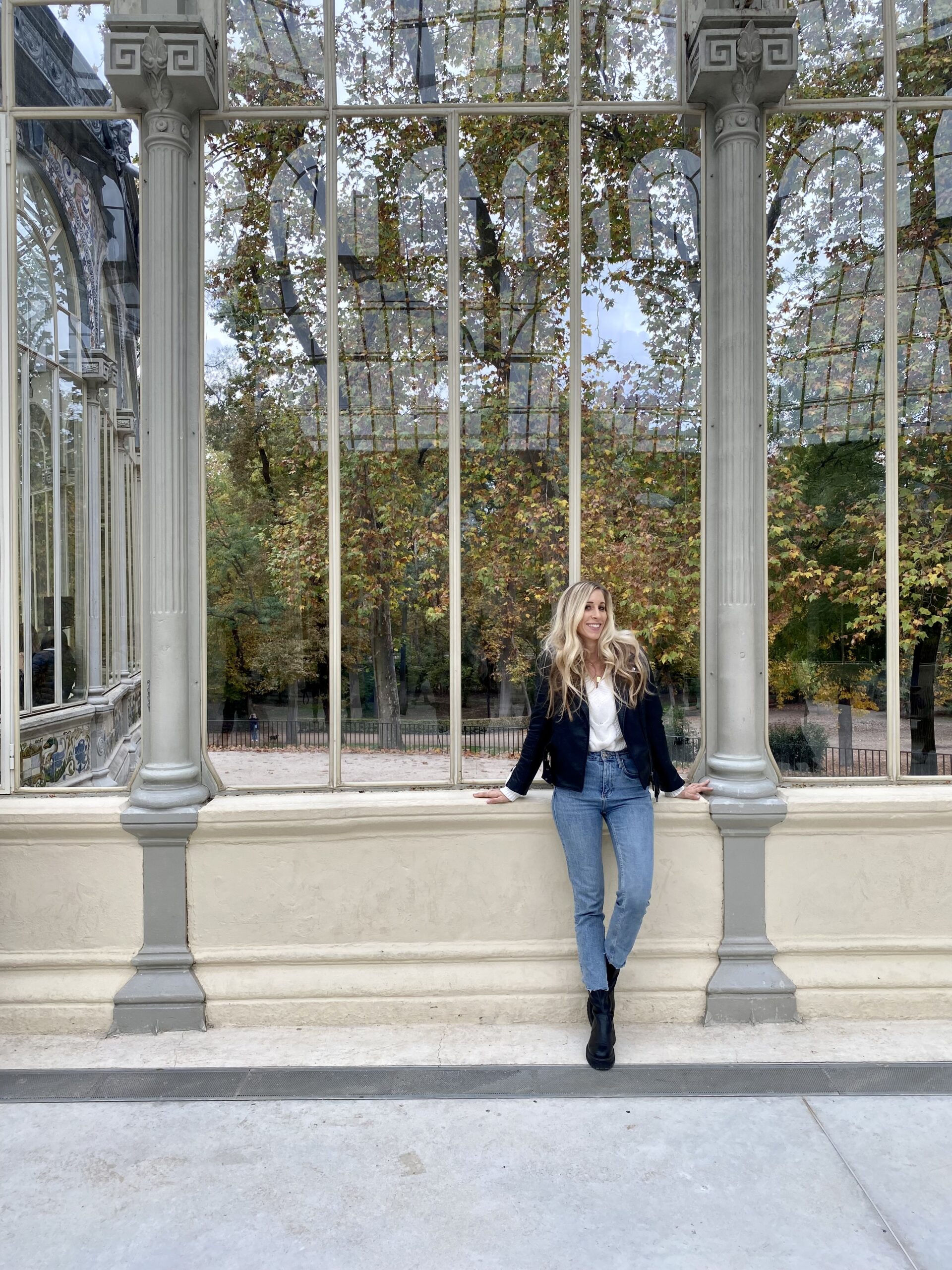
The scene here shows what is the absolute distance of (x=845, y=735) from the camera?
4234mm

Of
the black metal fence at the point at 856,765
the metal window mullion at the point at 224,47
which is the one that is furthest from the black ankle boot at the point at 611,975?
the metal window mullion at the point at 224,47

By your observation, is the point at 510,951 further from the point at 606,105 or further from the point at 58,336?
the point at 606,105

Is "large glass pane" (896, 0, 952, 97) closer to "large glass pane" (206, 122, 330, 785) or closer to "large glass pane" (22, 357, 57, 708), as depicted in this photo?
"large glass pane" (206, 122, 330, 785)

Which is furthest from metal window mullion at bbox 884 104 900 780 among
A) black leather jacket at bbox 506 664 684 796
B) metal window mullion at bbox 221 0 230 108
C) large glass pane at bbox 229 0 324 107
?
metal window mullion at bbox 221 0 230 108

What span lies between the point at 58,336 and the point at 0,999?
3.26 meters

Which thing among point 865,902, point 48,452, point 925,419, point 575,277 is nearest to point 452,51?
point 575,277

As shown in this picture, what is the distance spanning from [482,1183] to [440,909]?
138cm

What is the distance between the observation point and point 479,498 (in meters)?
4.27

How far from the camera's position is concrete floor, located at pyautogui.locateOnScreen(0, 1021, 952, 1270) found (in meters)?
2.41

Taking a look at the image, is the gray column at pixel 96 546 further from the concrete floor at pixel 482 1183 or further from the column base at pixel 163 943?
the concrete floor at pixel 482 1183

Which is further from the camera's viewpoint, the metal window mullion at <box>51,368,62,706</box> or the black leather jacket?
the metal window mullion at <box>51,368,62,706</box>

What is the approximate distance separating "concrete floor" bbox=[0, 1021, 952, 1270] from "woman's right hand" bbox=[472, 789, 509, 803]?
42.8 inches

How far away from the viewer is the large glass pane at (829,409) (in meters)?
4.22

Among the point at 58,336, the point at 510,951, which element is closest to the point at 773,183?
the point at 58,336
